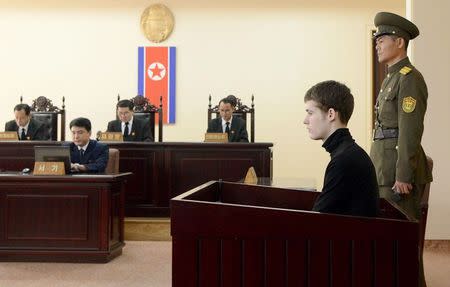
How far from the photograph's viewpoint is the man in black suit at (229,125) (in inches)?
271

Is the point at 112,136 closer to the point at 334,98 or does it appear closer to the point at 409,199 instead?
the point at 409,199

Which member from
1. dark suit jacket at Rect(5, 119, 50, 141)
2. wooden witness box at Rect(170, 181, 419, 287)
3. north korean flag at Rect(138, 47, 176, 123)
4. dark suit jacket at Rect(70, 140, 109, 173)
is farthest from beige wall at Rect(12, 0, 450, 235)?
wooden witness box at Rect(170, 181, 419, 287)

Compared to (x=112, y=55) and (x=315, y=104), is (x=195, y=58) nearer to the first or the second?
(x=112, y=55)

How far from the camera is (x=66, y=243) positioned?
4.58m

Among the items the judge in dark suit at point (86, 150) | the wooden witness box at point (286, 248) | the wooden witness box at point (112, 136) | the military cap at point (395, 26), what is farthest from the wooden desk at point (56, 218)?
the wooden witness box at point (286, 248)

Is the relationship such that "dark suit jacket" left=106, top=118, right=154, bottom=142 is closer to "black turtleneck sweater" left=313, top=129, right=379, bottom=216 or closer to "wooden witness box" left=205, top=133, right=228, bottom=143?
"wooden witness box" left=205, top=133, right=228, bottom=143

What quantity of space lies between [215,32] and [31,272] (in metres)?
5.45

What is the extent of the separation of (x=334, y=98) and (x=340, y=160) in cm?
20

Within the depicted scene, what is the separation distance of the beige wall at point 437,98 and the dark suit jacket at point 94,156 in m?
2.82

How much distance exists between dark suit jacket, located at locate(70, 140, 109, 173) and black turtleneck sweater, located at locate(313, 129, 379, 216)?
12.7 ft

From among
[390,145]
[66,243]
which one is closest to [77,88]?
[66,243]

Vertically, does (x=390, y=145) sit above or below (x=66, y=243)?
above

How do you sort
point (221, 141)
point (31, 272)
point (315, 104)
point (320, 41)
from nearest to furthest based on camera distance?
1. point (315, 104)
2. point (31, 272)
3. point (221, 141)
4. point (320, 41)

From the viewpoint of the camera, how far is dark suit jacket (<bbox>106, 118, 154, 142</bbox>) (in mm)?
6838
